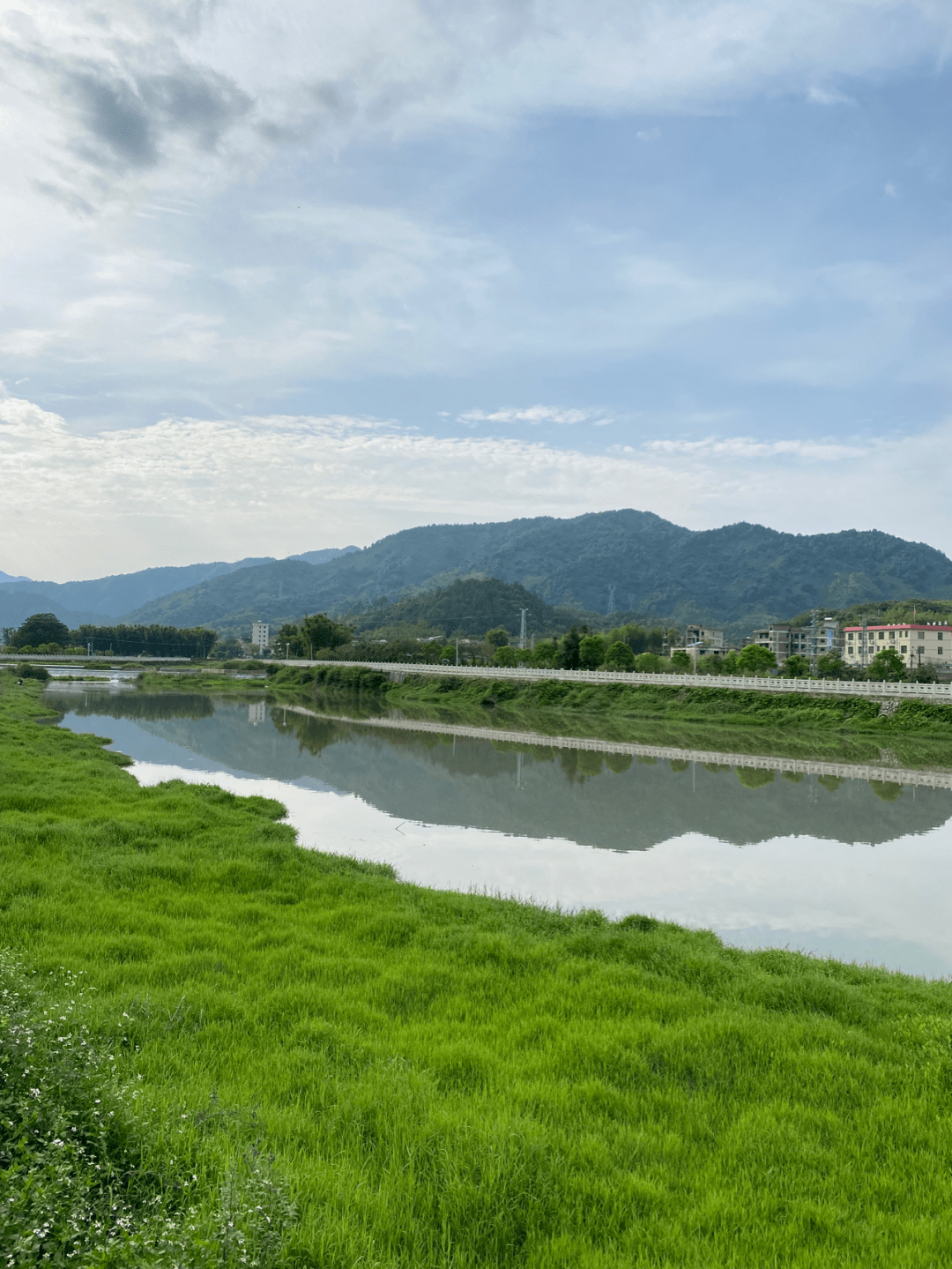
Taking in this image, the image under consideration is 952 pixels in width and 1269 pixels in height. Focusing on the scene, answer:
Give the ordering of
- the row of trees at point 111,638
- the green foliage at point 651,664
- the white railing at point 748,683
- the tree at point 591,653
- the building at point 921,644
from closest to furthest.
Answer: the white railing at point 748,683 < the green foliage at point 651,664 < the tree at point 591,653 < the building at point 921,644 < the row of trees at point 111,638

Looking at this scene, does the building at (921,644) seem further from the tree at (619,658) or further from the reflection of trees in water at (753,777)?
the reflection of trees in water at (753,777)

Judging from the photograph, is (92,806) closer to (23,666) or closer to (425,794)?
(425,794)

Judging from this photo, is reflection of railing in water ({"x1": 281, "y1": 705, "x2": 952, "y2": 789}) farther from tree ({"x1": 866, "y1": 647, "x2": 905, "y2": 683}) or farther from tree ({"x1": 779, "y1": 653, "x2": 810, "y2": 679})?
tree ({"x1": 779, "y1": 653, "x2": 810, "y2": 679})

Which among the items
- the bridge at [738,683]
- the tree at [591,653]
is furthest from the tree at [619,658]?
the bridge at [738,683]

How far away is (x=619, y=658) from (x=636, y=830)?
163 ft

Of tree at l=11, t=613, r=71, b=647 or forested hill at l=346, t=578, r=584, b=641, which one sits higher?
A: forested hill at l=346, t=578, r=584, b=641

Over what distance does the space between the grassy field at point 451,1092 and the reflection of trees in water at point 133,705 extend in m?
36.7

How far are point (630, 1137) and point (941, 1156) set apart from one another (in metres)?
1.56

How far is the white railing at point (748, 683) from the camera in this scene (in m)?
38.4

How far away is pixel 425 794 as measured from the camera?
1973cm

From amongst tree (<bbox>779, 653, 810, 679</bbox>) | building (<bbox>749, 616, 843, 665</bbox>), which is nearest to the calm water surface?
tree (<bbox>779, 653, 810, 679</bbox>)

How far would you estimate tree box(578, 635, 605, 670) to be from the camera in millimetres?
66000

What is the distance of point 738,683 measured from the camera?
45.4 metres

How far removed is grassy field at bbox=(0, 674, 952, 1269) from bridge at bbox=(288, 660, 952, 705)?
35.7 metres
